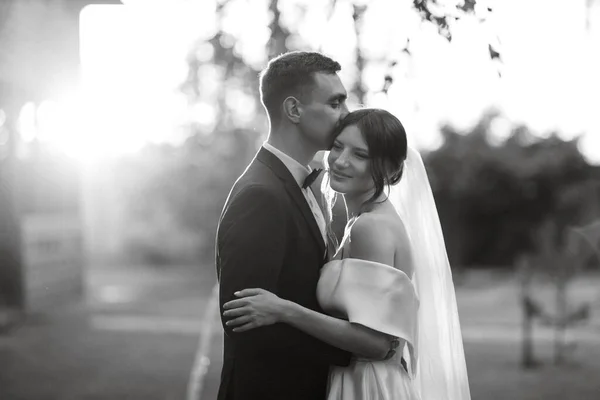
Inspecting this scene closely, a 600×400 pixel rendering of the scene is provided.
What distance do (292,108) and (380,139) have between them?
30 centimetres

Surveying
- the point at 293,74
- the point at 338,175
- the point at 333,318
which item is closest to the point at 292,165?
the point at 338,175

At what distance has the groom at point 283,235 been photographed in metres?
2.26

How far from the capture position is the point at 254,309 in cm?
221

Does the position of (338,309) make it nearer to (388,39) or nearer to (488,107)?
(388,39)

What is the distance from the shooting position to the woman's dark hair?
243 cm

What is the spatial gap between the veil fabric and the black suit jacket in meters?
0.40

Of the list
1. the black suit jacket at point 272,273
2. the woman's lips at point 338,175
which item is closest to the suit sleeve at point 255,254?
the black suit jacket at point 272,273

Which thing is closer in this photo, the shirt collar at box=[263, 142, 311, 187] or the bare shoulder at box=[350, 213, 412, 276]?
the bare shoulder at box=[350, 213, 412, 276]

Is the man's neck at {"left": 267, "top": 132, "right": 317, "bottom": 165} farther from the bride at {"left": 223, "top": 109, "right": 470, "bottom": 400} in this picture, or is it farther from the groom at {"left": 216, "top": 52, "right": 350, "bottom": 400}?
the bride at {"left": 223, "top": 109, "right": 470, "bottom": 400}

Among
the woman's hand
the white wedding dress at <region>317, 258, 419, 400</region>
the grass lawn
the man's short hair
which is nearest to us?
the woman's hand

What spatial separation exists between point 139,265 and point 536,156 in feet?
42.8

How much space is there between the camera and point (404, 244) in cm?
249

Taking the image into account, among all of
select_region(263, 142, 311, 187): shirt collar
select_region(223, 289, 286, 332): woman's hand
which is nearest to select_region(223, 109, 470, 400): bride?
select_region(223, 289, 286, 332): woman's hand

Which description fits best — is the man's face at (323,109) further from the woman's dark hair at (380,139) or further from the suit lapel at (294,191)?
the suit lapel at (294,191)
